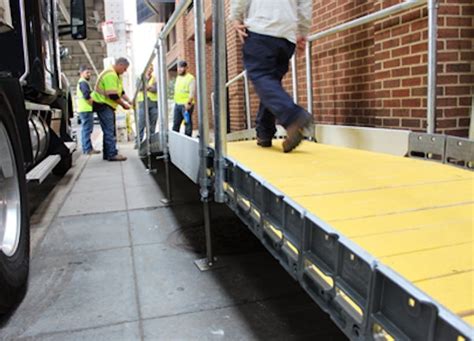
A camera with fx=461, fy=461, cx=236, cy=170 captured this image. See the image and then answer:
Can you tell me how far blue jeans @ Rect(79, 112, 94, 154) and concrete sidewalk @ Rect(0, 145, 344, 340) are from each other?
5.33 m

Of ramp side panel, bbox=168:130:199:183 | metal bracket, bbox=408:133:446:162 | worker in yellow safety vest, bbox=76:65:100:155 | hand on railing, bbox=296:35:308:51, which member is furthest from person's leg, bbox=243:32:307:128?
worker in yellow safety vest, bbox=76:65:100:155

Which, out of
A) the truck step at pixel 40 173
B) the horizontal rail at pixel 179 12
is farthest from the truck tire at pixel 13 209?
the horizontal rail at pixel 179 12

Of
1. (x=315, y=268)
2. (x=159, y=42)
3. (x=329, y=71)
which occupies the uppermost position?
(x=159, y=42)

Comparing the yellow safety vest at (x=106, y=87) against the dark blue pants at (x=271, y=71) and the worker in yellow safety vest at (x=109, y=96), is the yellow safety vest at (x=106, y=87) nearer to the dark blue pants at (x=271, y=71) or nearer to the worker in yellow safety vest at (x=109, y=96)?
the worker in yellow safety vest at (x=109, y=96)

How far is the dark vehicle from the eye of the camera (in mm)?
2762

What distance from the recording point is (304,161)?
3221 millimetres

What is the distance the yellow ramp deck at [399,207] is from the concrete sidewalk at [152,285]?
2.48 feet

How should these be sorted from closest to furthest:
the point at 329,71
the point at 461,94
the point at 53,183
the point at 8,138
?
1. the point at 8,138
2. the point at 461,94
3. the point at 329,71
4. the point at 53,183

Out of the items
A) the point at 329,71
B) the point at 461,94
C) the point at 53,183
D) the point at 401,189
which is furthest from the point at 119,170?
the point at 401,189

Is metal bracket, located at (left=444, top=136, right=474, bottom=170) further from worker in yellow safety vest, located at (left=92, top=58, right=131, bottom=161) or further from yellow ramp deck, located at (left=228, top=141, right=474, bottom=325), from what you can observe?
worker in yellow safety vest, located at (left=92, top=58, right=131, bottom=161)

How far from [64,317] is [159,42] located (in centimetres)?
310

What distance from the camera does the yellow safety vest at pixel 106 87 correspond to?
26.9ft

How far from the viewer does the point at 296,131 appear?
331 centimetres

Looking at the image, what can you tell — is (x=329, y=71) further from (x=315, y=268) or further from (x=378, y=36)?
(x=315, y=268)
